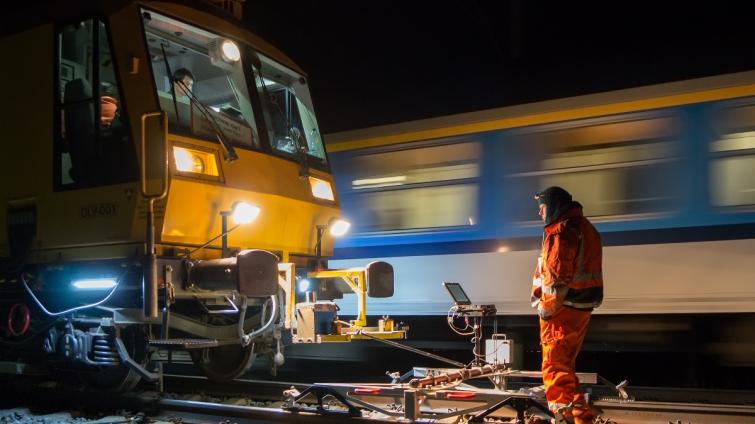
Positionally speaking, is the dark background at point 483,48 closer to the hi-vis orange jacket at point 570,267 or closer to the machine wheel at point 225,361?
the hi-vis orange jacket at point 570,267

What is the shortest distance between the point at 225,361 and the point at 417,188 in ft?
8.89

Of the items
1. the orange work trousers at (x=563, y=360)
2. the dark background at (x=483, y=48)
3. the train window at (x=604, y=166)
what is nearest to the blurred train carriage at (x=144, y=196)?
the orange work trousers at (x=563, y=360)

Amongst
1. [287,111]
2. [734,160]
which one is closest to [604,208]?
[734,160]

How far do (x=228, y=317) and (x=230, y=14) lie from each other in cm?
268

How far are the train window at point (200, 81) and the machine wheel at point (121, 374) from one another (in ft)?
5.24

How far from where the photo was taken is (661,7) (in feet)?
36.3

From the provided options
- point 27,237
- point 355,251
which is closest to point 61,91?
point 27,237

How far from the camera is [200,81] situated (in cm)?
583

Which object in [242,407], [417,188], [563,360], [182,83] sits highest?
[182,83]

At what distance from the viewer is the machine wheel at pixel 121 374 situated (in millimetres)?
5148

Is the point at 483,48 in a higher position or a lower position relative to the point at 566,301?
higher

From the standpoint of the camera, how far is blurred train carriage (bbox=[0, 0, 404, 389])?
491 centimetres

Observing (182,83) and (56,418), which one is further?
(56,418)

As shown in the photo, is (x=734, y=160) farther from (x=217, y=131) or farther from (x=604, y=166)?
(x=217, y=131)
